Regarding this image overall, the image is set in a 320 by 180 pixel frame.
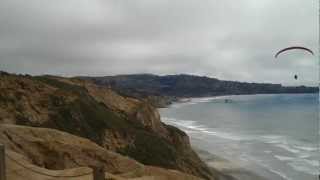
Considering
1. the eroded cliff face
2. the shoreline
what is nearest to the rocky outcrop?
the eroded cliff face

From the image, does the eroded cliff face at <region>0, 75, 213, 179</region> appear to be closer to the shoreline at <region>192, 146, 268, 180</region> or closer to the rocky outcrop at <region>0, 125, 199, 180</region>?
the shoreline at <region>192, 146, 268, 180</region>

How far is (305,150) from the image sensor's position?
180ft

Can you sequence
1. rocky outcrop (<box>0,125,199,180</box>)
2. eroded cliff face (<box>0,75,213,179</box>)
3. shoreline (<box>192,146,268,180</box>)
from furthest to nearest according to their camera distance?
1. shoreline (<box>192,146,268,180</box>)
2. eroded cliff face (<box>0,75,213,179</box>)
3. rocky outcrop (<box>0,125,199,180</box>)

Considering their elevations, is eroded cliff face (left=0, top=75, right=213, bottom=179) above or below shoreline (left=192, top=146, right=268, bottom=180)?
above

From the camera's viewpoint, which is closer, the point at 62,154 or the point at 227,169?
the point at 62,154

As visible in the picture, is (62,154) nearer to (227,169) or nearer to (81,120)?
(81,120)

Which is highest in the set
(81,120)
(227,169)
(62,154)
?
(81,120)

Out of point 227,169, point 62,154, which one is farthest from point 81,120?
point 227,169

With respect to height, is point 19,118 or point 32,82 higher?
point 32,82

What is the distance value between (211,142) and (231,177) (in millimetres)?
25084

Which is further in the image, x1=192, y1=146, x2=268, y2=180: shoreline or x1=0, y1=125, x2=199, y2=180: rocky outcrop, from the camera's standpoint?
x1=192, y1=146, x2=268, y2=180: shoreline

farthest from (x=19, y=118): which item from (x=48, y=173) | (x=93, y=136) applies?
(x=48, y=173)

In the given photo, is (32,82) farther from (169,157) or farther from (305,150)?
(305,150)

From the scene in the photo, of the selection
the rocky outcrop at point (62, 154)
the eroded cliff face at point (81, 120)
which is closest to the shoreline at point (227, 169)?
the eroded cliff face at point (81, 120)
